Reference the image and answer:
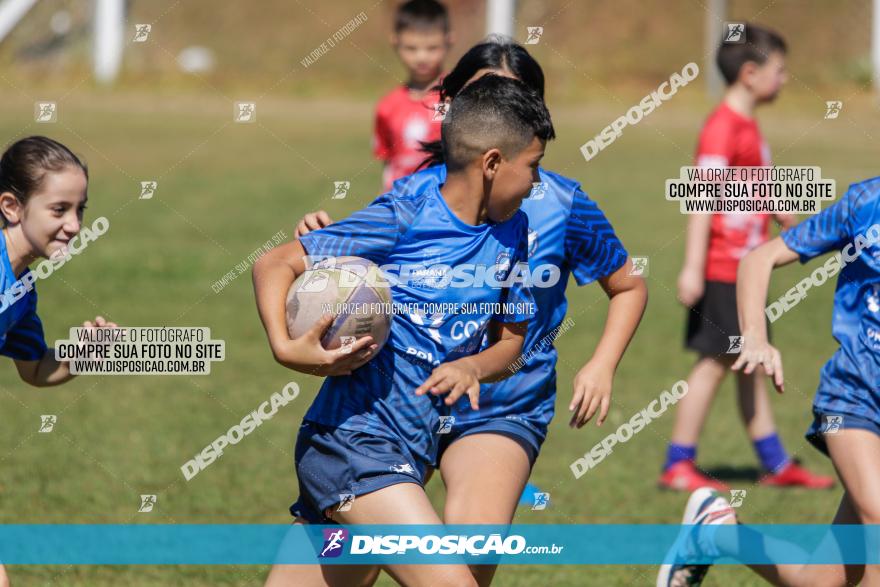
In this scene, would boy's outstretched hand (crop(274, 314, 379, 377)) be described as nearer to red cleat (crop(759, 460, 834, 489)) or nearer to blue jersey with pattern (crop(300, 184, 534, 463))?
blue jersey with pattern (crop(300, 184, 534, 463))

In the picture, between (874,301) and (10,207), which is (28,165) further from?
(874,301)

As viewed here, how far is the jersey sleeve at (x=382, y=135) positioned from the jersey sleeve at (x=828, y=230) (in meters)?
3.55

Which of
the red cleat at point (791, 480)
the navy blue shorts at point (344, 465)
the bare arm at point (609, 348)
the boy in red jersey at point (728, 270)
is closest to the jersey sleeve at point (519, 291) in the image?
the bare arm at point (609, 348)

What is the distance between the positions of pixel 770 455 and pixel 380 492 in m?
4.30

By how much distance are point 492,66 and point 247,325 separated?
309 inches

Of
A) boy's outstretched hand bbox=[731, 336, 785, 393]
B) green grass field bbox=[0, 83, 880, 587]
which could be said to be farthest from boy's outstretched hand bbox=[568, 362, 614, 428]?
green grass field bbox=[0, 83, 880, 587]

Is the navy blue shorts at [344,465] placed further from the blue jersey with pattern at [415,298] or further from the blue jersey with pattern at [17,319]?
the blue jersey with pattern at [17,319]

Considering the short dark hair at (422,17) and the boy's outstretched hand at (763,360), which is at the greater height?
the short dark hair at (422,17)

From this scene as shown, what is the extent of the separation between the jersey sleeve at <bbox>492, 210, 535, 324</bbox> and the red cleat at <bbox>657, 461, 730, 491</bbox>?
11.0 ft

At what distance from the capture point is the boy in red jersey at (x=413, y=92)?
7707 millimetres

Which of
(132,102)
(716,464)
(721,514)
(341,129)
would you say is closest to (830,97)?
(341,129)

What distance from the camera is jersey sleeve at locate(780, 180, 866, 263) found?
4.91 m

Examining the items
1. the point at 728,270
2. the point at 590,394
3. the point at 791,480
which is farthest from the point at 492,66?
the point at 791,480

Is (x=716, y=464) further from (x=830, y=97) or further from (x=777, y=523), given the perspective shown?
(x=830, y=97)
